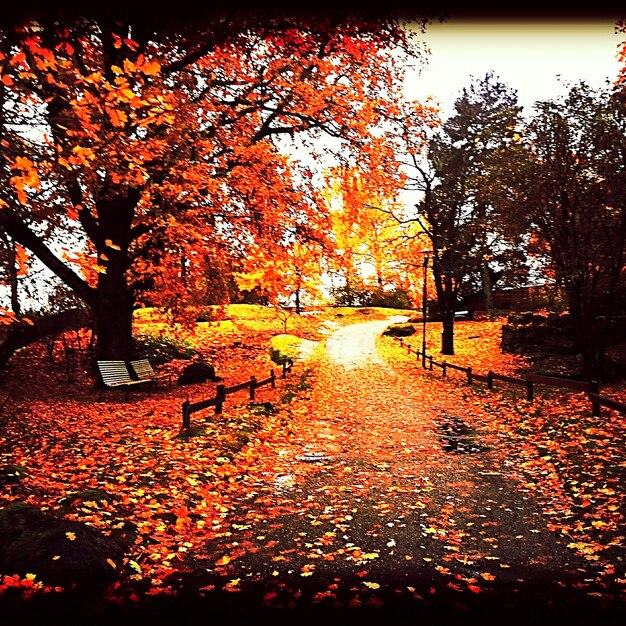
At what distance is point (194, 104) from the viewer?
11.1m

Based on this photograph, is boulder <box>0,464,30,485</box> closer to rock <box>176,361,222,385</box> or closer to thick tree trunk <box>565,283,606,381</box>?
rock <box>176,361,222,385</box>

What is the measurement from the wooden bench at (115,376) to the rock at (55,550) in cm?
834

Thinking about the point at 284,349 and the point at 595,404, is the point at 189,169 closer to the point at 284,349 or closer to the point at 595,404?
the point at 595,404

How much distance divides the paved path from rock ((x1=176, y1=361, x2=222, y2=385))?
27.3ft

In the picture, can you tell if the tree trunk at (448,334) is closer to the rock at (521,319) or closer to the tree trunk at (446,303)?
the tree trunk at (446,303)

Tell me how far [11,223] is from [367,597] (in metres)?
10.8

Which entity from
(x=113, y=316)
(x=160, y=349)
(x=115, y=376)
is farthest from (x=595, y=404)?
(x=160, y=349)

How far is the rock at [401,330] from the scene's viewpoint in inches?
1296

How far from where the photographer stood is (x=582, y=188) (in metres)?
12.8

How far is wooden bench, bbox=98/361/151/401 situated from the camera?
41.0ft

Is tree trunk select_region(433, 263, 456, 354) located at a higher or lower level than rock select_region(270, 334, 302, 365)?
higher

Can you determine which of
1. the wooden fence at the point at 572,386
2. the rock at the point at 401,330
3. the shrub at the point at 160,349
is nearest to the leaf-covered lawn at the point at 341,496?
the wooden fence at the point at 572,386

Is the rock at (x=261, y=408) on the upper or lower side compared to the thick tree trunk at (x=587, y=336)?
lower

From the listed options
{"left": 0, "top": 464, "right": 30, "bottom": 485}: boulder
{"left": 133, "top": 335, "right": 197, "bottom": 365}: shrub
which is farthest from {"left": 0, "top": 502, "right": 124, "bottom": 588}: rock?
{"left": 133, "top": 335, "right": 197, "bottom": 365}: shrub
